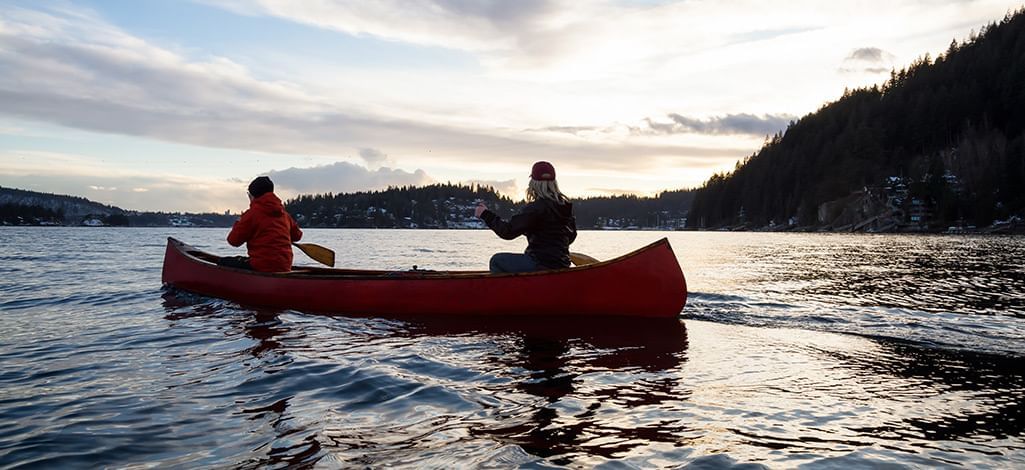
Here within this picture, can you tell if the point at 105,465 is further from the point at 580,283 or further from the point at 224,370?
the point at 580,283

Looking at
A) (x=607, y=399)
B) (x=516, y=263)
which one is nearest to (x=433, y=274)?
(x=516, y=263)

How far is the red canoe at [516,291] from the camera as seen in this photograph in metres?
9.26

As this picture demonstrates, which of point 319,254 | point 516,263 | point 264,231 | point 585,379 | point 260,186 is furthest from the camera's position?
point 319,254

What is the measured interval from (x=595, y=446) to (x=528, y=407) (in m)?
1.04

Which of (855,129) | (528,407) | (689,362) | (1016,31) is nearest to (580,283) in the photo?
(689,362)

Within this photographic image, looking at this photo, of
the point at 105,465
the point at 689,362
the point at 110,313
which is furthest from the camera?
the point at 110,313

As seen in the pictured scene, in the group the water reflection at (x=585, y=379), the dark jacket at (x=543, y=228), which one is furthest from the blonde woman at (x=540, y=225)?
the water reflection at (x=585, y=379)

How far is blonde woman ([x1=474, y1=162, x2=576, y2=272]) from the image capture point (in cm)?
923

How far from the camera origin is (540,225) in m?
9.48

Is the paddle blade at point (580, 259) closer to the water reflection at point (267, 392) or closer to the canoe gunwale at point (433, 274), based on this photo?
the canoe gunwale at point (433, 274)

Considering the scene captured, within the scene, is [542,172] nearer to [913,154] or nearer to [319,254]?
[319,254]

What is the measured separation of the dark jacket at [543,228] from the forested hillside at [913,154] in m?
96.9

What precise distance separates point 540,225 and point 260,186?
210 inches

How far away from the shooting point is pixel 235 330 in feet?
29.3
